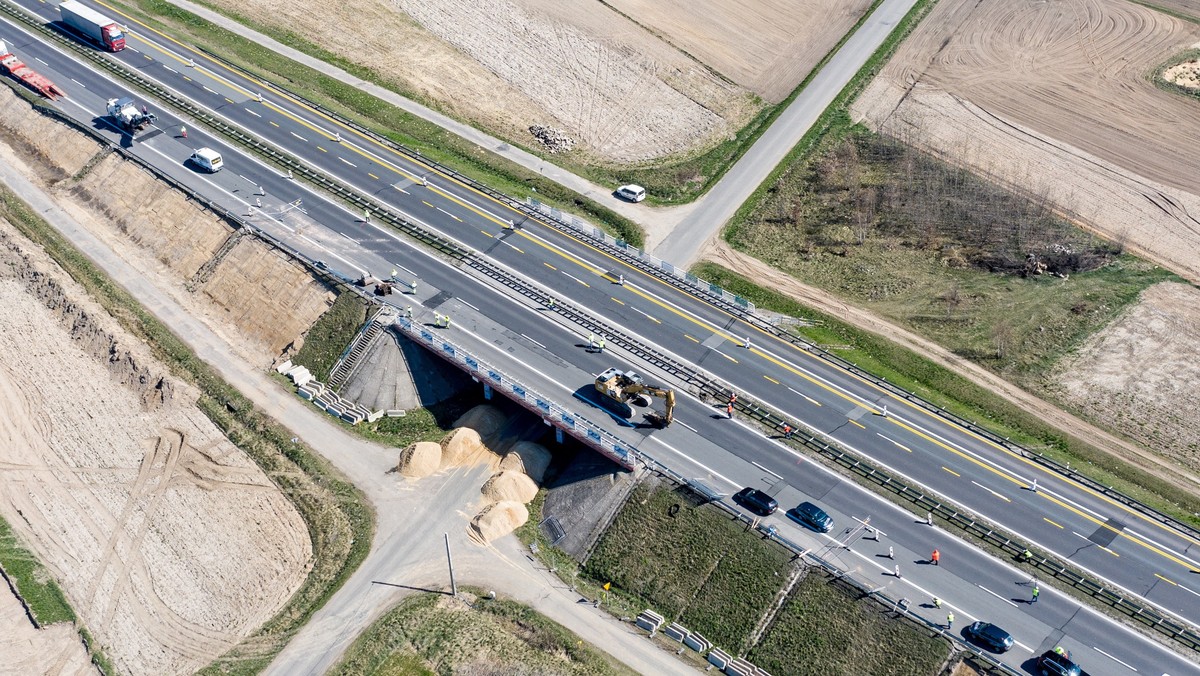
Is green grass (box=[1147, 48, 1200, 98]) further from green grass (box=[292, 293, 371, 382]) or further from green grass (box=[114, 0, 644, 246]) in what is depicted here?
green grass (box=[292, 293, 371, 382])

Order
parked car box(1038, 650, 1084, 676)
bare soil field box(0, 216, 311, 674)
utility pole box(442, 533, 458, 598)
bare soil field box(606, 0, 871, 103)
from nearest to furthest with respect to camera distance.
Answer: parked car box(1038, 650, 1084, 676) → utility pole box(442, 533, 458, 598) → bare soil field box(0, 216, 311, 674) → bare soil field box(606, 0, 871, 103)

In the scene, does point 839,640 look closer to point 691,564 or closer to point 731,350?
point 691,564

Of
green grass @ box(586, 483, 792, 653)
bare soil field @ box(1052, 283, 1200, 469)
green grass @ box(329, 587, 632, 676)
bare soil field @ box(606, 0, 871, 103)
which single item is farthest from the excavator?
bare soil field @ box(606, 0, 871, 103)

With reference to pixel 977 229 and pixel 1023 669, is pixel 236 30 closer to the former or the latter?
pixel 977 229

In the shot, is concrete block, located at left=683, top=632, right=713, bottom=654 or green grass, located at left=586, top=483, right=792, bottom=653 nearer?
concrete block, located at left=683, top=632, right=713, bottom=654

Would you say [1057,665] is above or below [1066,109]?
below

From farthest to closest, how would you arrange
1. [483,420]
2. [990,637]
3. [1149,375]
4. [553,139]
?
[553,139] < [1149,375] < [483,420] < [990,637]

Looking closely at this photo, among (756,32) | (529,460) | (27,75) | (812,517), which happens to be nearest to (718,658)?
(812,517)
